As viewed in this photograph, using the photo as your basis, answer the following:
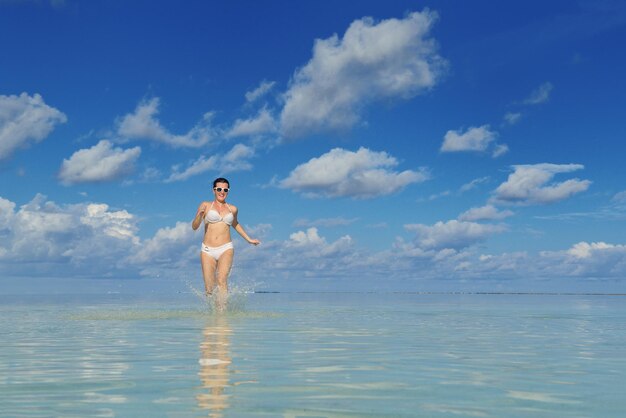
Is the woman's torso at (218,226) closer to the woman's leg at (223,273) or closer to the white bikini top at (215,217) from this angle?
the white bikini top at (215,217)

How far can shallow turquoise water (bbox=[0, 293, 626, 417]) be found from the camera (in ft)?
18.7

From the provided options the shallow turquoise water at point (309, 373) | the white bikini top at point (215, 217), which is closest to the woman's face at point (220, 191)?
the white bikini top at point (215, 217)

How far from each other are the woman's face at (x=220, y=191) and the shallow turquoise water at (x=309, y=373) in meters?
6.65

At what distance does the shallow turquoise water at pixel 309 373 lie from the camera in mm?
5715

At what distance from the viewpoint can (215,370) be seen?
777 cm

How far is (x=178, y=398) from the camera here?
236 inches

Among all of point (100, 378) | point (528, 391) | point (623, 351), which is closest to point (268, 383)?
point (100, 378)

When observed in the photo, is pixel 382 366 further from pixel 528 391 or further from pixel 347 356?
pixel 528 391

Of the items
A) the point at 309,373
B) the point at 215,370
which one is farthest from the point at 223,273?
the point at 309,373

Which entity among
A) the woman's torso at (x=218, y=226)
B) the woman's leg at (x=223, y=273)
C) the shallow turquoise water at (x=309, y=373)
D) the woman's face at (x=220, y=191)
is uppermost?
the woman's face at (x=220, y=191)

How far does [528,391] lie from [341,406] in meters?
1.91

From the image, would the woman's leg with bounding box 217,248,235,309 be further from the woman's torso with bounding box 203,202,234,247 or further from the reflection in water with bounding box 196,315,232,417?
the reflection in water with bounding box 196,315,232,417

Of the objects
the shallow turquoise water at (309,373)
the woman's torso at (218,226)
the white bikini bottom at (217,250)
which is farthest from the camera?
the white bikini bottom at (217,250)

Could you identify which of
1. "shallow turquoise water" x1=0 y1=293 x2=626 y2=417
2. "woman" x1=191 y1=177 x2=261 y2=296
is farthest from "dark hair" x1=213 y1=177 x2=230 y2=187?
"shallow turquoise water" x1=0 y1=293 x2=626 y2=417
